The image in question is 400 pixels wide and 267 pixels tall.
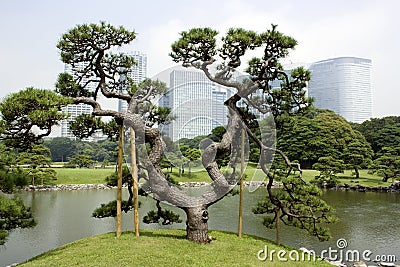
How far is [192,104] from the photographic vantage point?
475 cm

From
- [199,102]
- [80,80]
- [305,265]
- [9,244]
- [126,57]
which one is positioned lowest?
[9,244]

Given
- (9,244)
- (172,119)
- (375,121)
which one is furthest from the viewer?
(375,121)

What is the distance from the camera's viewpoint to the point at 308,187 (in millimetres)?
6242

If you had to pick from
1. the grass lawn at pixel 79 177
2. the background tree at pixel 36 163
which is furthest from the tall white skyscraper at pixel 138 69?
the grass lawn at pixel 79 177

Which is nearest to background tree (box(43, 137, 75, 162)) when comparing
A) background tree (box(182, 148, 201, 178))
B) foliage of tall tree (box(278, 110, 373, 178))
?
foliage of tall tree (box(278, 110, 373, 178))

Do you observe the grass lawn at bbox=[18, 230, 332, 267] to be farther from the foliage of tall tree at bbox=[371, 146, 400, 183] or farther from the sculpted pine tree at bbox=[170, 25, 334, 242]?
the foliage of tall tree at bbox=[371, 146, 400, 183]

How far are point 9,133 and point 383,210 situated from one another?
1391 centimetres

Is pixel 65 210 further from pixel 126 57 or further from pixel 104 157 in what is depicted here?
pixel 104 157

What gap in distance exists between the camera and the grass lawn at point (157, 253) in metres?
4.79

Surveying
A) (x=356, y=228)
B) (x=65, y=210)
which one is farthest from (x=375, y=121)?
(x=65, y=210)

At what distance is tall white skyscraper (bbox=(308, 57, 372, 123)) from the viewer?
75750 millimetres

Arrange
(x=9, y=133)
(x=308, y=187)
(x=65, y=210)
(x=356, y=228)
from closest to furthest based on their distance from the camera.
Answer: (x=9, y=133) < (x=308, y=187) < (x=356, y=228) < (x=65, y=210)

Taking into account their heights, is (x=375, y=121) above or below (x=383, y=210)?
above

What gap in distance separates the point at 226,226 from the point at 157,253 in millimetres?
5204
